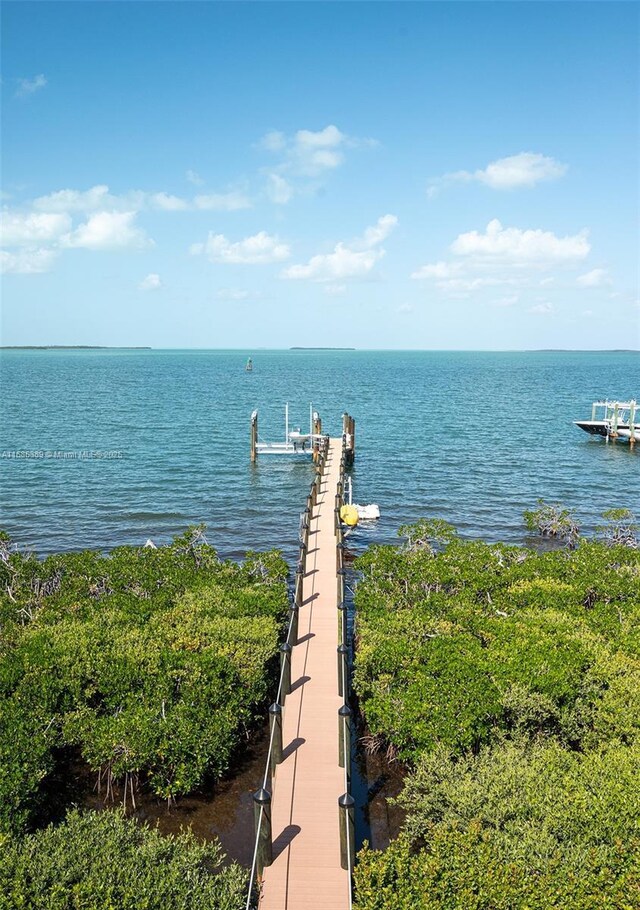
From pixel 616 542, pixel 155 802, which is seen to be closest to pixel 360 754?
pixel 155 802

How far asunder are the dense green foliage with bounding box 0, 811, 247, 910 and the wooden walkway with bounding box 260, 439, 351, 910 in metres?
0.82

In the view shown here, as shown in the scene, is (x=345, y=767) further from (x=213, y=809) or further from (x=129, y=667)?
(x=129, y=667)

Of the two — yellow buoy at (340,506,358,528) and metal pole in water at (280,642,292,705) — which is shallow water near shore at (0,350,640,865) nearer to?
yellow buoy at (340,506,358,528)

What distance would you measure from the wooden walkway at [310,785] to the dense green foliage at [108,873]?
2.69 ft

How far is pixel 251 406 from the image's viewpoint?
9262 centimetres

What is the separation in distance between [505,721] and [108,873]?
8.84 meters

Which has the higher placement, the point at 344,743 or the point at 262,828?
the point at 344,743

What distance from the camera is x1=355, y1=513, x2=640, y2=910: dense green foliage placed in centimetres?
957

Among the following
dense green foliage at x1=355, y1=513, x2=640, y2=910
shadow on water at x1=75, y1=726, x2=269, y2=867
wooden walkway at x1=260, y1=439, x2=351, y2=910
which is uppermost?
dense green foliage at x1=355, y1=513, x2=640, y2=910

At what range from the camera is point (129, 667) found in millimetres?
15547

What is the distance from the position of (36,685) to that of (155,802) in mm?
3824

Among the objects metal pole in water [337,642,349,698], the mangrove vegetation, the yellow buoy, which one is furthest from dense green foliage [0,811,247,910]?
the yellow buoy

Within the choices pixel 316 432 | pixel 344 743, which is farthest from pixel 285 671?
pixel 316 432
